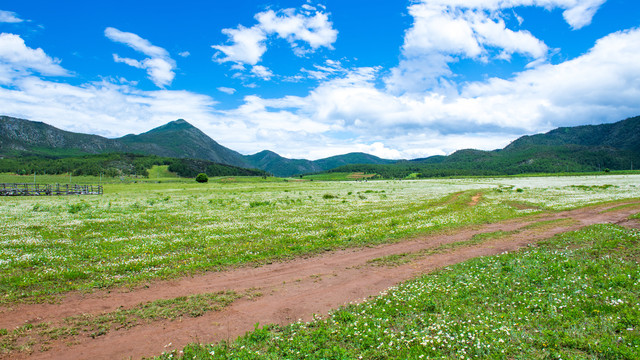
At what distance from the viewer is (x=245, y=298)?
11406 mm

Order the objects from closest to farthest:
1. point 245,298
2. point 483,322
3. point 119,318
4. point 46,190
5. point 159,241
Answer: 1. point 483,322
2. point 119,318
3. point 245,298
4. point 159,241
5. point 46,190

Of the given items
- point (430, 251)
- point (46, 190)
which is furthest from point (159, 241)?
point (46, 190)

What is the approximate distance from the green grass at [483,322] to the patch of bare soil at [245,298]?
825 millimetres

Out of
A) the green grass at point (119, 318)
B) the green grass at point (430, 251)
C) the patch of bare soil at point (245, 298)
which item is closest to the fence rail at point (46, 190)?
the patch of bare soil at point (245, 298)

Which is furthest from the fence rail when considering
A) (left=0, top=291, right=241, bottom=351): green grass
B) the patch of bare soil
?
(left=0, top=291, right=241, bottom=351): green grass

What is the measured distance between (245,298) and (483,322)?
8227 millimetres

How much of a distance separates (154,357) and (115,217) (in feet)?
89.5

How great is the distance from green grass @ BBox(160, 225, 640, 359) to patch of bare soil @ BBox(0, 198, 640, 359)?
825 millimetres

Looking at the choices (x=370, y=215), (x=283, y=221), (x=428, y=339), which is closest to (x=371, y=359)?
(x=428, y=339)

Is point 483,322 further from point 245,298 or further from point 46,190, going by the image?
point 46,190

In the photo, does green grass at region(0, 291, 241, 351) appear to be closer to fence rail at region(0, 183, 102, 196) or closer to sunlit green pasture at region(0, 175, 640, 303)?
sunlit green pasture at region(0, 175, 640, 303)

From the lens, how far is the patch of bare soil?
8.33 metres

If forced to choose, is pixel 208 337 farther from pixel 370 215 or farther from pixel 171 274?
pixel 370 215

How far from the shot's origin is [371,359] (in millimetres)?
7352
